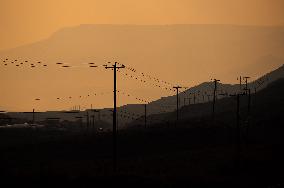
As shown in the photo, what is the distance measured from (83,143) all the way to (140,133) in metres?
14.5

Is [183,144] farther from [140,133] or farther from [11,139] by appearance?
[11,139]

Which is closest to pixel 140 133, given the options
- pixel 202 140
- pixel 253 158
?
pixel 202 140

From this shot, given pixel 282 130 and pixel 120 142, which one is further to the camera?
pixel 282 130

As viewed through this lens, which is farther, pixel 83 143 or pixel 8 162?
pixel 83 143

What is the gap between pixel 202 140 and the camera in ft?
425

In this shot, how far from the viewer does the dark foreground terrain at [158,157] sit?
2126 inches

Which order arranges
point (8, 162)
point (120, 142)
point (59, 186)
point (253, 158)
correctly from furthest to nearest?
point (120, 142)
point (8, 162)
point (253, 158)
point (59, 186)

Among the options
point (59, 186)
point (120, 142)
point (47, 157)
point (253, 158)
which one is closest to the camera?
point (59, 186)

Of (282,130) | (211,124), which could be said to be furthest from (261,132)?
(211,124)

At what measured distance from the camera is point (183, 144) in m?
123

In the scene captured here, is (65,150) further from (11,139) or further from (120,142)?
A: (11,139)

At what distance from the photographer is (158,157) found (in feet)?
319

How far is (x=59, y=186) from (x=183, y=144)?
7615cm

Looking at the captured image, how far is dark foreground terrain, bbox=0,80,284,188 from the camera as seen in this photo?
177 ft
